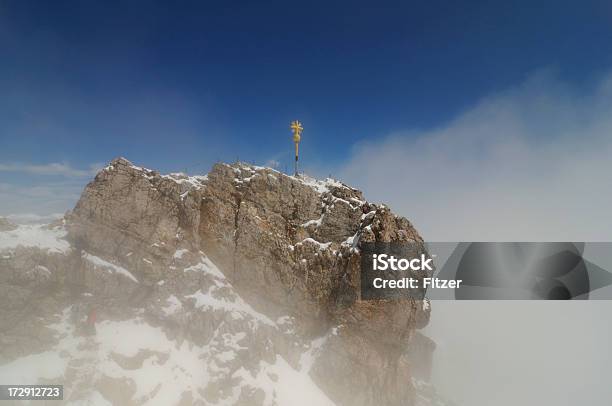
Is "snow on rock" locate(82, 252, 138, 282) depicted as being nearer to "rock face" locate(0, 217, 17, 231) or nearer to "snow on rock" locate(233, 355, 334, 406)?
"rock face" locate(0, 217, 17, 231)

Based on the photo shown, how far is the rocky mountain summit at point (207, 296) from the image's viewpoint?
3712 centimetres

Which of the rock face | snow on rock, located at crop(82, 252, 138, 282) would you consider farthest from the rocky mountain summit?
the rock face

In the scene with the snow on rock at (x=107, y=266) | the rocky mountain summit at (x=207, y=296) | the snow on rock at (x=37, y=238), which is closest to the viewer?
the rocky mountain summit at (x=207, y=296)

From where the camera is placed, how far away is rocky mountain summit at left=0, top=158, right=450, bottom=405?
37.1 metres

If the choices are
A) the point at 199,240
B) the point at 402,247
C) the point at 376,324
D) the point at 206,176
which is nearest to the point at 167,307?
the point at 199,240

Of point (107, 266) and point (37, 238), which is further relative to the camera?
point (107, 266)

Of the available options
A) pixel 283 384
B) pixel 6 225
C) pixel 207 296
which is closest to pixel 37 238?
pixel 6 225

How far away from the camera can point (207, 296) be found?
148ft

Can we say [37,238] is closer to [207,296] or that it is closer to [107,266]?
[107,266]

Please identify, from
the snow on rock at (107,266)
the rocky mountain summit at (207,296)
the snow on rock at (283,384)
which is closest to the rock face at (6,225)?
the rocky mountain summit at (207,296)

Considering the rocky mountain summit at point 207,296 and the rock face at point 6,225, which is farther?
the rock face at point 6,225

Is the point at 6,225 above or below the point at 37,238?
above

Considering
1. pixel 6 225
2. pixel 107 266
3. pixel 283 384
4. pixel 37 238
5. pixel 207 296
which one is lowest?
pixel 283 384

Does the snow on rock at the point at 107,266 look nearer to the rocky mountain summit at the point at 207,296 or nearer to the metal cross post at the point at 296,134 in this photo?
the rocky mountain summit at the point at 207,296
